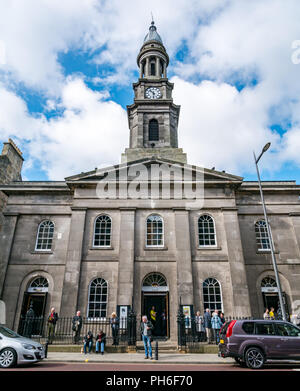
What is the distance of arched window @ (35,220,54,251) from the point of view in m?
20.5

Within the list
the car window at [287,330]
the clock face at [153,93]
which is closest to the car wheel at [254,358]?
the car window at [287,330]

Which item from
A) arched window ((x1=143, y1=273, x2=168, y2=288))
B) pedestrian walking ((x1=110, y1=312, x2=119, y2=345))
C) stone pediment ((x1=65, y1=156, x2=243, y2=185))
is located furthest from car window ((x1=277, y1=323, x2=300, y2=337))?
stone pediment ((x1=65, y1=156, x2=243, y2=185))

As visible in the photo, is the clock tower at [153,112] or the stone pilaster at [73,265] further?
the clock tower at [153,112]

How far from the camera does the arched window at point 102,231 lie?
19812 mm

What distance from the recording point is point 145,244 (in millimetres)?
19422

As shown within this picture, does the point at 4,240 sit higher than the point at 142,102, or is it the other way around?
the point at 142,102

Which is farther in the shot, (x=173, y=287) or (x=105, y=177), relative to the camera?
(x=105, y=177)

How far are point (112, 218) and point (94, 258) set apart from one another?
3053mm

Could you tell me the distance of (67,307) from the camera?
17.5 metres

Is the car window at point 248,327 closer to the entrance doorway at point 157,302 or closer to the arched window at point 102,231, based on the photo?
the entrance doorway at point 157,302

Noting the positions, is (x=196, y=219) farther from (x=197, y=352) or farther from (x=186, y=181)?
(x=197, y=352)

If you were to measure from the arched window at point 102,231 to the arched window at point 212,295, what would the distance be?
713 centimetres
